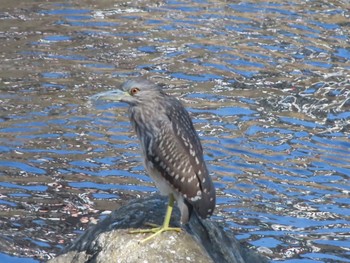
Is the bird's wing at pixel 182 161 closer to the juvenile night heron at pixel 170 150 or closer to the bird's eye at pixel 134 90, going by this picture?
the juvenile night heron at pixel 170 150

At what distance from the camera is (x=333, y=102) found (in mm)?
12664

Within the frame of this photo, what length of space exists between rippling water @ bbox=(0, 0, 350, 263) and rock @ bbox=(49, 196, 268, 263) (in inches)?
68.1

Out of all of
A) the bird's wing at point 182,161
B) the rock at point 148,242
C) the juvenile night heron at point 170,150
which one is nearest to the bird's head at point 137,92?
the juvenile night heron at point 170,150

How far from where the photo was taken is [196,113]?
39.1 ft

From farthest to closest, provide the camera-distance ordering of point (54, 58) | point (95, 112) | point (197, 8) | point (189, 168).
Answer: point (197, 8), point (54, 58), point (95, 112), point (189, 168)

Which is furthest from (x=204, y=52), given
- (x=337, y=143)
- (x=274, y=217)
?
(x=274, y=217)

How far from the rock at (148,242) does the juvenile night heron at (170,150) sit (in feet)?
0.33

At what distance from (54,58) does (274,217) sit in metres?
4.83

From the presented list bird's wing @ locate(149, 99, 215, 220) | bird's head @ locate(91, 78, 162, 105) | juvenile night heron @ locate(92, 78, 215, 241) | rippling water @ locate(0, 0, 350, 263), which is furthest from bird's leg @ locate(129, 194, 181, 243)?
rippling water @ locate(0, 0, 350, 263)

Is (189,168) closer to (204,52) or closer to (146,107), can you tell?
(146,107)

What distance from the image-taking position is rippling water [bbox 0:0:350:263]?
368 inches

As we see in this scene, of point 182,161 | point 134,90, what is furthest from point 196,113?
point 182,161

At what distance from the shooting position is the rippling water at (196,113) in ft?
30.7

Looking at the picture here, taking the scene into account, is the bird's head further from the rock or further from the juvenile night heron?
the rock
